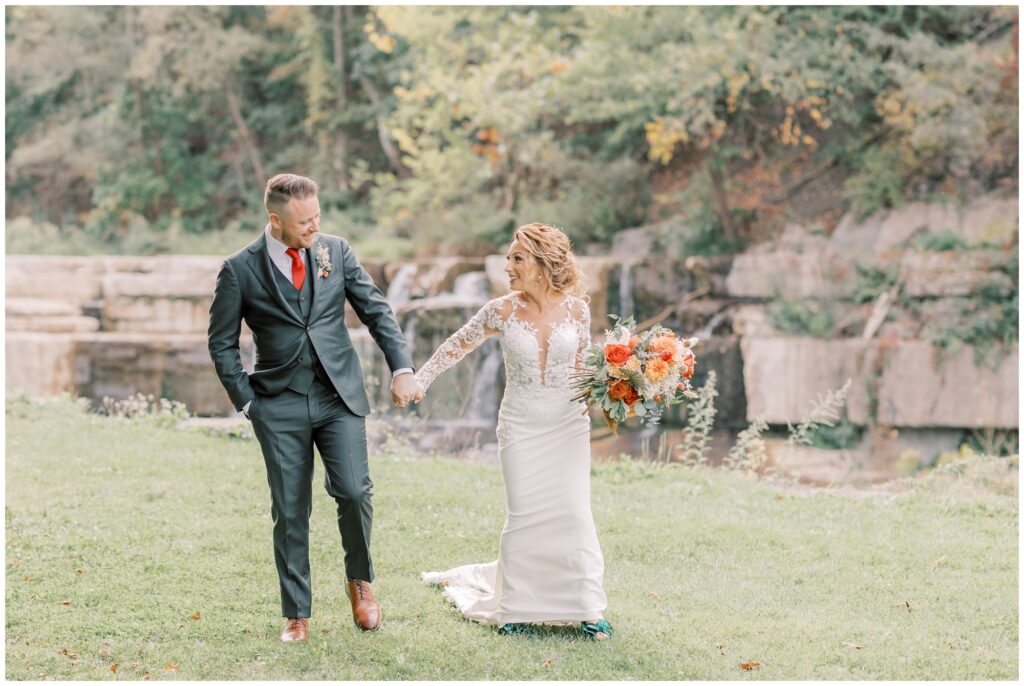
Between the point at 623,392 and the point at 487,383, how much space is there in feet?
29.9

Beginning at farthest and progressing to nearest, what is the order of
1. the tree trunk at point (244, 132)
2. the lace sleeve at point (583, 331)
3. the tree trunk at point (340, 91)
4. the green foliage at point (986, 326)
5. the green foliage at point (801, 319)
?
the tree trunk at point (244, 132) → the tree trunk at point (340, 91) → the green foliage at point (801, 319) → the green foliage at point (986, 326) → the lace sleeve at point (583, 331)

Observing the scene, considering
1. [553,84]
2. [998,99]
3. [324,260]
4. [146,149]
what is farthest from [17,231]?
[324,260]

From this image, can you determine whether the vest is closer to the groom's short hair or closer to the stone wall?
the groom's short hair

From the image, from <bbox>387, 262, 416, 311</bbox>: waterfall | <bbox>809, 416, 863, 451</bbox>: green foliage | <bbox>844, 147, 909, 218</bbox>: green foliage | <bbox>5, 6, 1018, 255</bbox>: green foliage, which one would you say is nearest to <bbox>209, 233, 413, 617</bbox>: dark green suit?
<bbox>809, 416, 863, 451</bbox>: green foliage

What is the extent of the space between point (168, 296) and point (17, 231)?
21.8ft

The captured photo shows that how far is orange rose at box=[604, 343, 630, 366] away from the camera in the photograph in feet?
14.9

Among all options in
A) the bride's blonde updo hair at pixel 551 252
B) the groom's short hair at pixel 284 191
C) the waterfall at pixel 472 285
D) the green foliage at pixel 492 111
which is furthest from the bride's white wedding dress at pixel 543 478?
the green foliage at pixel 492 111

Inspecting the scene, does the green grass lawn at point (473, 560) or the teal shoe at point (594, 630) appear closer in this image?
the green grass lawn at point (473, 560)

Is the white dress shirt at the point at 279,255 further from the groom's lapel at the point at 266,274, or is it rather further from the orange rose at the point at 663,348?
the orange rose at the point at 663,348

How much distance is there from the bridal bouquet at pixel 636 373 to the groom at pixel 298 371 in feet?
2.58

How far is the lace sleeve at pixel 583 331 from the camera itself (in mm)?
4840

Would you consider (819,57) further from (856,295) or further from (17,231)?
(17,231)

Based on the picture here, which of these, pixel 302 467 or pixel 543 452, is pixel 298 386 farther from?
pixel 543 452

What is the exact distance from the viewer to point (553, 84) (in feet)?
54.9
